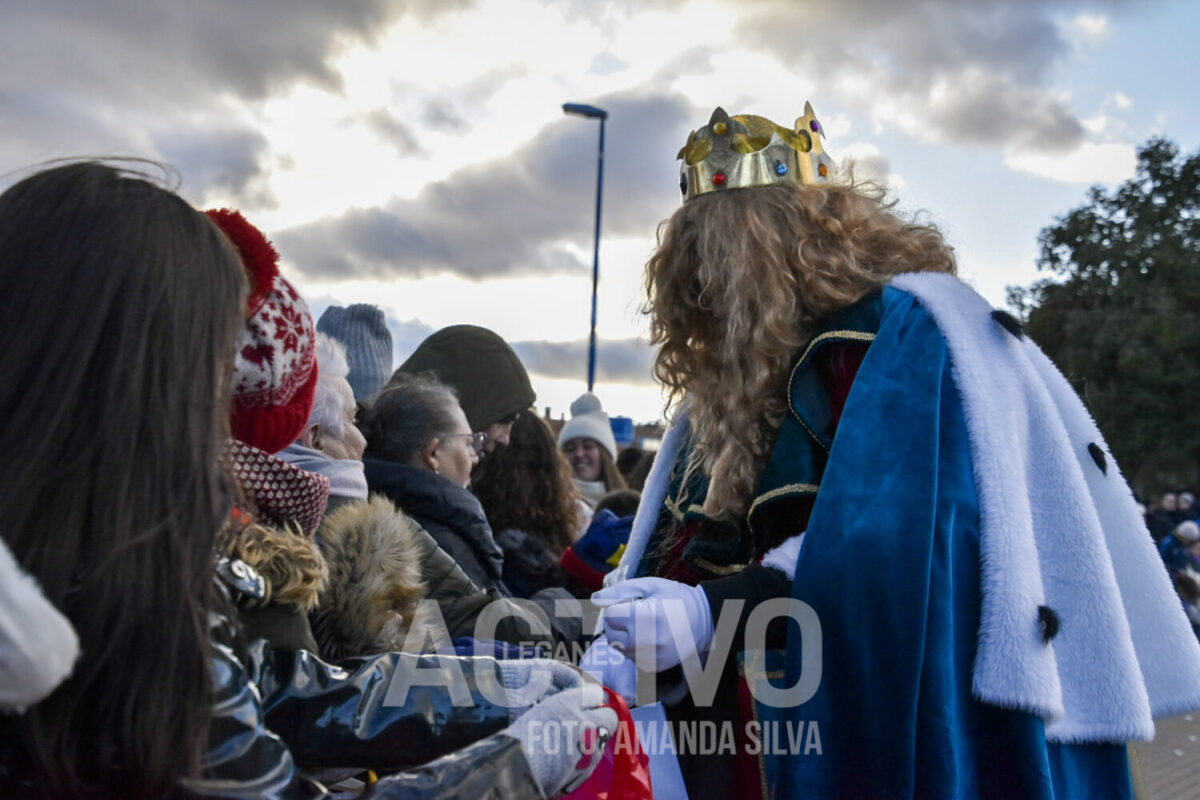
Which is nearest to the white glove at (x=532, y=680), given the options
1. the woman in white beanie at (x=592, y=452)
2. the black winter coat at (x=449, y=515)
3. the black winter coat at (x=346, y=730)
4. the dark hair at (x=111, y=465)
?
the black winter coat at (x=346, y=730)

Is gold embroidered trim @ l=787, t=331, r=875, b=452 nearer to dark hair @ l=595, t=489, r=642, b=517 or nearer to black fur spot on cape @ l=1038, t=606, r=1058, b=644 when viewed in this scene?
black fur spot on cape @ l=1038, t=606, r=1058, b=644

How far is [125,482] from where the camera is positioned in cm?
118

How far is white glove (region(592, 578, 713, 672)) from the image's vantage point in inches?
78.8

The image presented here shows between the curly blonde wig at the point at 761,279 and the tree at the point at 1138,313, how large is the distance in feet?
57.6

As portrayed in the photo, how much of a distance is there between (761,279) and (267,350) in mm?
1048

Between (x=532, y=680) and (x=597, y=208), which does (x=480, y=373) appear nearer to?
(x=532, y=680)

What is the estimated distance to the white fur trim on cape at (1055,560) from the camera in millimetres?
1829

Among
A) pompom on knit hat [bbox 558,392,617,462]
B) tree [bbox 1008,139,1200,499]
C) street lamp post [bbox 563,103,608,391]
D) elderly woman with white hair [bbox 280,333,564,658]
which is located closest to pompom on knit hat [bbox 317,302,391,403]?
elderly woman with white hair [bbox 280,333,564,658]

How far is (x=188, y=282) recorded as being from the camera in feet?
4.15

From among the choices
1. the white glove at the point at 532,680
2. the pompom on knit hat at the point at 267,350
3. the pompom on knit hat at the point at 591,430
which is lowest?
the white glove at the point at 532,680

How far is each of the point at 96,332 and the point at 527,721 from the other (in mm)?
796

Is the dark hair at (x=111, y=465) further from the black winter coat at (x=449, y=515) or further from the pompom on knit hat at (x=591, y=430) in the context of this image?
the pompom on knit hat at (x=591, y=430)

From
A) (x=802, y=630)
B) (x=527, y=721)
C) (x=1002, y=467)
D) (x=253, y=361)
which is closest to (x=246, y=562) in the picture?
(x=253, y=361)

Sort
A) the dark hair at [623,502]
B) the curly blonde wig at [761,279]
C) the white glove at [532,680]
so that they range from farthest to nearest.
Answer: the dark hair at [623,502]
the curly blonde wig at [761,279]
the white glove at [532,680]
